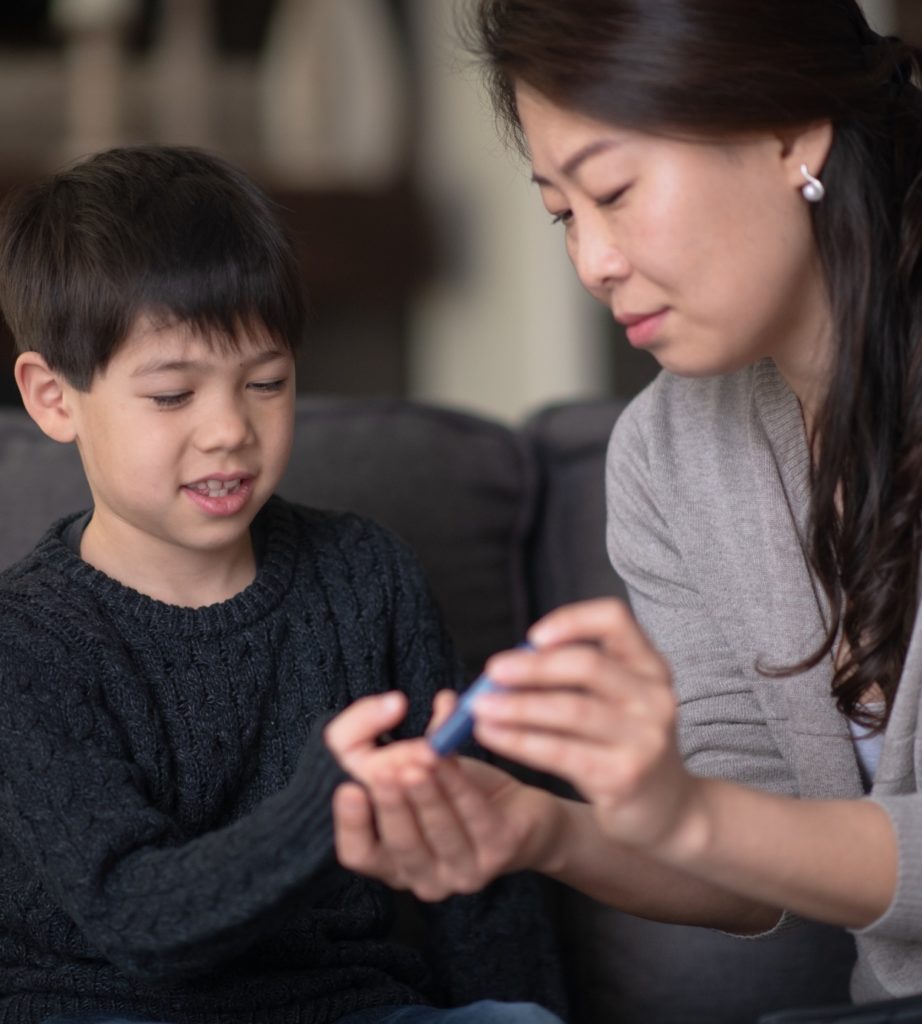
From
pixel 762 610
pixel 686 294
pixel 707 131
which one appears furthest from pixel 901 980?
pixel 707 131

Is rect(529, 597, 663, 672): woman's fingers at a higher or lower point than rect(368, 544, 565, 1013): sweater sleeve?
higher

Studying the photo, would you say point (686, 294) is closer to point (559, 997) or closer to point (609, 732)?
point (609, 732)

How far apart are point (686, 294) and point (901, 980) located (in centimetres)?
57

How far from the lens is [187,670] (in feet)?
3.95

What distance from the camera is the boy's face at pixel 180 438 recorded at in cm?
115

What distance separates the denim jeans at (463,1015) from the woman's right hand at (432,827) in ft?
0.56

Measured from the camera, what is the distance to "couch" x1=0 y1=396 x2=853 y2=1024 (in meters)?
1.50

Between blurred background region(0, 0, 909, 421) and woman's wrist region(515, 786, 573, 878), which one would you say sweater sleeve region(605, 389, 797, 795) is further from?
blurred background region(0, 0, 909, 421)

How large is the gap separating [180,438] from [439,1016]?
48cm

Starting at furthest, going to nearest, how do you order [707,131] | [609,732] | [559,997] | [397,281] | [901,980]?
[397,281], [559,997], [901,980], [707,131], [609,732]

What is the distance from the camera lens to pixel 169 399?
116 cm

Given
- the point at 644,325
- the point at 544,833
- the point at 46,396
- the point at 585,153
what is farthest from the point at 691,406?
the point at 46,396

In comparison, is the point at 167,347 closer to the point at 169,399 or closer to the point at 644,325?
the point at 169,399

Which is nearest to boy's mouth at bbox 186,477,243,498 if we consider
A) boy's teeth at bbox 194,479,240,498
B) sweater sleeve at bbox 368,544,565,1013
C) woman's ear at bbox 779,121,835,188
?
boy's teeth at bbox 194,479,240,498
